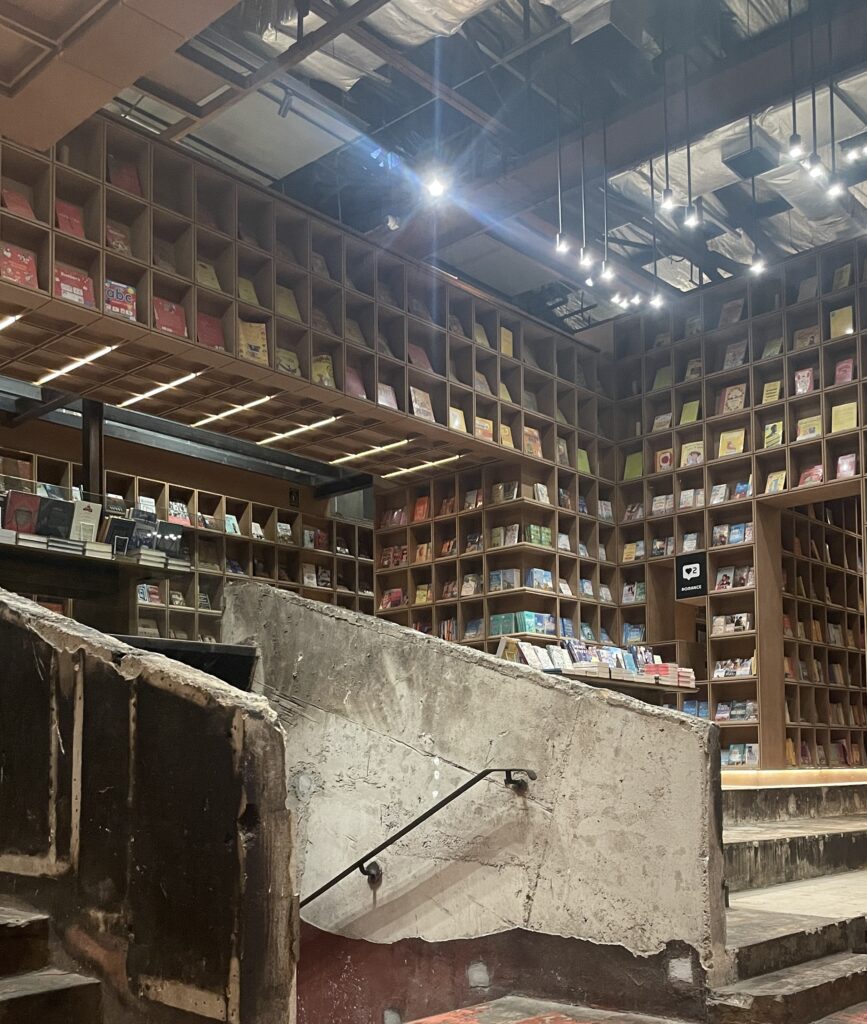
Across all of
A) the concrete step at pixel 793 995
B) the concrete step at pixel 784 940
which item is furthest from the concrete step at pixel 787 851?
the concrete step at pixel 793 995

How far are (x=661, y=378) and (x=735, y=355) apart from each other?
75 cm

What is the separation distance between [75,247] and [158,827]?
4.21 metres

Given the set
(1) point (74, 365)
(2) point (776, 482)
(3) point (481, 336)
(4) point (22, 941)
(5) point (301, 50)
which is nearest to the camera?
(4) point (22, 941)

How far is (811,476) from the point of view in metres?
8.16

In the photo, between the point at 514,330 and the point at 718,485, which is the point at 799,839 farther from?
the point at 514,330

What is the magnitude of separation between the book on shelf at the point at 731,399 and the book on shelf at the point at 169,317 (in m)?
4.63

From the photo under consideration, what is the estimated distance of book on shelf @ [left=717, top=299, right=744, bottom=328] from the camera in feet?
29.3

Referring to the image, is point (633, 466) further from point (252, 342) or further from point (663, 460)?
point (252, 342)

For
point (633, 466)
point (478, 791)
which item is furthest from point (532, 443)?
point (478, 791)

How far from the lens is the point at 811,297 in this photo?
848 centimetres

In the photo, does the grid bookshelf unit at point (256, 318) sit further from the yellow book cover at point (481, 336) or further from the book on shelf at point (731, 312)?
the book on shelf at point (731, 312)

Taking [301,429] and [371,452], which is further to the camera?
[371,452]

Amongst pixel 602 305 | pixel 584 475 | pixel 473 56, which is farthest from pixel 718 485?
pixel 473 56

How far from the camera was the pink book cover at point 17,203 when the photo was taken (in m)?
5.60
